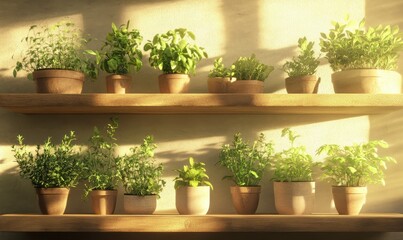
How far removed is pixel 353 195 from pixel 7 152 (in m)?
2.06

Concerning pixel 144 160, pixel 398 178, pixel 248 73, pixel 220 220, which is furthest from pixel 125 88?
pixel 398 178

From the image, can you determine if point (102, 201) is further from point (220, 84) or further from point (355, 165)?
point (355, 165)

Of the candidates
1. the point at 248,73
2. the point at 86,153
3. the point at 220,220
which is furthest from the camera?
the point at 86,153

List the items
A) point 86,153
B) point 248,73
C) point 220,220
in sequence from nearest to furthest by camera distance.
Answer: point 220,220 → point 248,73 → point 86,153

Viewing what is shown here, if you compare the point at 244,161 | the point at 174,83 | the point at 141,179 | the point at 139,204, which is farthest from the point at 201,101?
the point at 139,204

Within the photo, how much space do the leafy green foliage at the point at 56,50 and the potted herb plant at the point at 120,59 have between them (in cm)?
11

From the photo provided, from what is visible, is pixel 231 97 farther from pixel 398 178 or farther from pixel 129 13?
pixel 398 178

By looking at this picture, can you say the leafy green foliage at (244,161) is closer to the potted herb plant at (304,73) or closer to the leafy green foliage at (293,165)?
the leafy green foliage at (293,165)

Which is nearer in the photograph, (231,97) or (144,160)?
(231,97)

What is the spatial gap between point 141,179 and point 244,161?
0.60m

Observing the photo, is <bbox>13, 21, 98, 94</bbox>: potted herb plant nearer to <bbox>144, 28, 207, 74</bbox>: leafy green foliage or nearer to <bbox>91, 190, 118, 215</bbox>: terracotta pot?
<bbox>144, 28, 207, 74</bbox>: leafy green foliage

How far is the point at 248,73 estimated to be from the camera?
2779mm

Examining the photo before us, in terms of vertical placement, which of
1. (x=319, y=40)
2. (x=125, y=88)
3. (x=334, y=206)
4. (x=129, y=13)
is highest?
(x=129, y=13)

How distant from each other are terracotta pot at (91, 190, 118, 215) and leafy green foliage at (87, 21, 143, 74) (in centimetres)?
69
